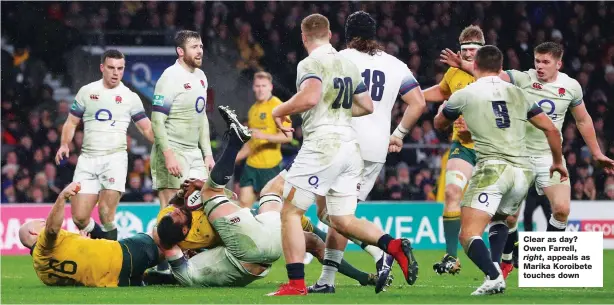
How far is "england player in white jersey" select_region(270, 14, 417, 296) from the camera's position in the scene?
896cm

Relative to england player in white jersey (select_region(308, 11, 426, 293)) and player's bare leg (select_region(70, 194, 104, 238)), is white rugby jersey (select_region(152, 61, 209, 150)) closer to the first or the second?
player's bare leg (select_region(70, 194, 104, 238))

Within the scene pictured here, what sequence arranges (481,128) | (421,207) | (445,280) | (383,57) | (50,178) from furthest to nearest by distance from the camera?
(50,178) → (421,207) → (445,280) → (383,57) → (481,128)

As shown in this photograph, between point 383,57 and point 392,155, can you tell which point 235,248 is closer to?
point 383,57

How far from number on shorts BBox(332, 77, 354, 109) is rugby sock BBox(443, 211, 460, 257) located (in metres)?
2.84

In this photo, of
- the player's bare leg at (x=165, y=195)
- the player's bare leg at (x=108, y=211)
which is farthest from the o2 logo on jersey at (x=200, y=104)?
the player's bare leg at (x=108, y=211)

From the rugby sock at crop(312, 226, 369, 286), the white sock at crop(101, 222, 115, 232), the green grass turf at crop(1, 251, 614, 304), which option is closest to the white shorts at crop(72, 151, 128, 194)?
the white sock at crop(101, 222, 115, 232)

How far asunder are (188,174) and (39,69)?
993 cm

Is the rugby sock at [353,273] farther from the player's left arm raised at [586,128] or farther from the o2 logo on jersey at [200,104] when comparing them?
the o2 logo on jersey at [200,104]

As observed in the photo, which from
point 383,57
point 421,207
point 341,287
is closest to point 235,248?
point 341,287

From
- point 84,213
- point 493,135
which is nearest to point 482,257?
point 493,135

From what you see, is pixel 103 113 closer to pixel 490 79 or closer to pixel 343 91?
pixel 343 91

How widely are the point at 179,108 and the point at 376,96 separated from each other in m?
3.04

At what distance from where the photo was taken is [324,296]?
9109 mm

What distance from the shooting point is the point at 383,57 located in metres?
10.3
